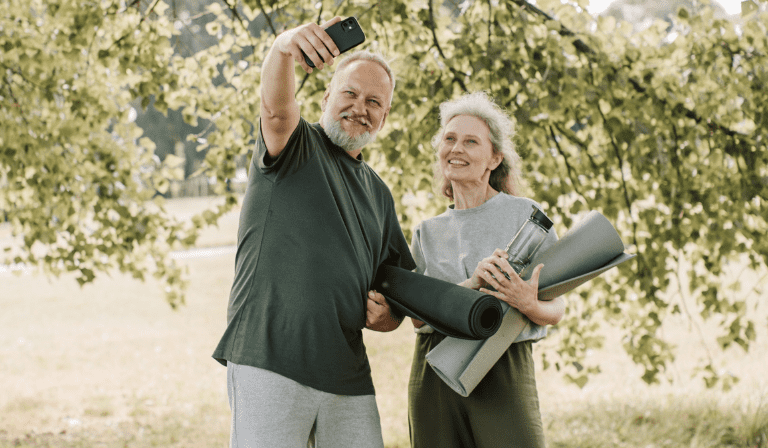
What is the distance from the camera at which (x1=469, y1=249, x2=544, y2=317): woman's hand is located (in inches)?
71.3

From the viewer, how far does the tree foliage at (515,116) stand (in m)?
3.44

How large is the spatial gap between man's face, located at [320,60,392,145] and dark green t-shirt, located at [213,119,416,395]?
0.16m

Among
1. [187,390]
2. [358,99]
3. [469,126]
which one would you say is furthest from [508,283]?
[187,390]

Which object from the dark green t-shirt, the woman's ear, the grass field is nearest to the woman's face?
the woman's ear

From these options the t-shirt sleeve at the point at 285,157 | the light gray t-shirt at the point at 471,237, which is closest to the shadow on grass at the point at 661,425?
the light gray t-shirt at the point at 471,237

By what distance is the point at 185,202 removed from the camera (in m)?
21.4

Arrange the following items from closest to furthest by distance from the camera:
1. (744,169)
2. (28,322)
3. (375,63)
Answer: (375,63) < (744,169) < (28,322)

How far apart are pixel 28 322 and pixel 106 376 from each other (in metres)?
3.94

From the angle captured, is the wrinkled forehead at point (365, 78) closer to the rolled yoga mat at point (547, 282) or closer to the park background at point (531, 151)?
the rolled yoga mat at point (547, 282)

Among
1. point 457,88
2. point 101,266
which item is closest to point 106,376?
point 101,266

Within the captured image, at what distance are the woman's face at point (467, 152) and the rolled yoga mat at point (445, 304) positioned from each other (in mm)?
423

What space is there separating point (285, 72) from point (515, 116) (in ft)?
6.23

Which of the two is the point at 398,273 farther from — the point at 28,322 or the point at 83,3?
the point at 28,322

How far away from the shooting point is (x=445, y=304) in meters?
1.73
